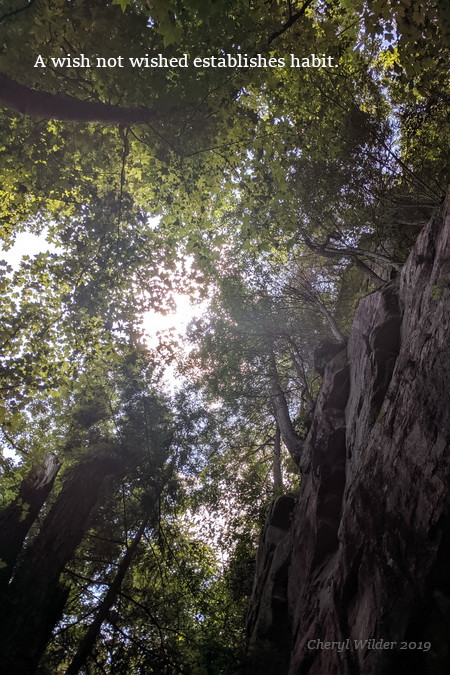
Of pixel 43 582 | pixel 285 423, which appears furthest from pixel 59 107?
pixel 285 423

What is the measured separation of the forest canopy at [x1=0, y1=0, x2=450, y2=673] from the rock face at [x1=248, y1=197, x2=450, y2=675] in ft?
5.98

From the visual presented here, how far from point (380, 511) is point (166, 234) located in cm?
714

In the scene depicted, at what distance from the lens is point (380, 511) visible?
5.49 metres

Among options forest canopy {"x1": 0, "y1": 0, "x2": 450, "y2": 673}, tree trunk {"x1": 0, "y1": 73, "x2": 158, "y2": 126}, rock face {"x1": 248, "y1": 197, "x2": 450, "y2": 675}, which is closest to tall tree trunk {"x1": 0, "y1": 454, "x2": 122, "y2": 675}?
forest canopy {"x1": 0, "y1": 0, "x2": 450, "y2": 673}

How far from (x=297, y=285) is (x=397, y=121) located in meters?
6.43

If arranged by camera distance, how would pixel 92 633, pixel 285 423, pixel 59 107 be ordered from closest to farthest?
pixel 59 107 < pixel 92 633 < pixel 285 423

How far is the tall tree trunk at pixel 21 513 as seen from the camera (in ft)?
23.3

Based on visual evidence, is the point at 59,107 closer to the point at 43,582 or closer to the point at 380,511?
the point at 380,511

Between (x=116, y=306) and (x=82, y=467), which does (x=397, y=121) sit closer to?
(x=116, y=306)

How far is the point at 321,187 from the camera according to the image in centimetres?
1075

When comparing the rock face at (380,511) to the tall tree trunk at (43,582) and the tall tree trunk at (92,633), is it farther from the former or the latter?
the tall tree trunk at (43,582)

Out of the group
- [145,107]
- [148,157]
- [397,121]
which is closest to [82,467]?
[148,157]

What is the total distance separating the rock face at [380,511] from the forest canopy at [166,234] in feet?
5.98

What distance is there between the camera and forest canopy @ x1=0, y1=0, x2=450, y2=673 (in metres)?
5.55
